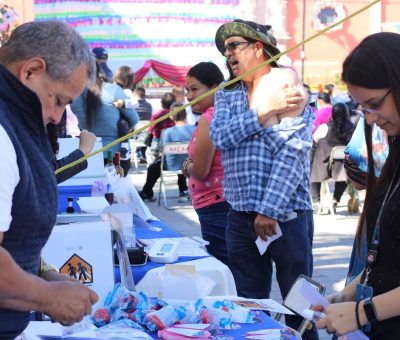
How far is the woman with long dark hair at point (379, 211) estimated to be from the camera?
1.92 metres

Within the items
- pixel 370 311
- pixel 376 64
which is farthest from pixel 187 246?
pixel 376 64

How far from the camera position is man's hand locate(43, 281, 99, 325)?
1.64 metres

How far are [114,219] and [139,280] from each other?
0.32 metres

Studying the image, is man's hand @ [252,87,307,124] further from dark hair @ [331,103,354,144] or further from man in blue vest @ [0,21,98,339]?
dark hair @ [331,103,354,144]

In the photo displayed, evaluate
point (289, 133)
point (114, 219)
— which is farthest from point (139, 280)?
point (289, 133)

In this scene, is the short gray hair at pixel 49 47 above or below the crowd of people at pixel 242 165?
above

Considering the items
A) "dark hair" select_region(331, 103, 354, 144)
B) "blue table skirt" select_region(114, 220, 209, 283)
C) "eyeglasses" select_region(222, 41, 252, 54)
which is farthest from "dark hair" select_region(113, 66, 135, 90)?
"eyeglasses" select_region(222, 41, 252, 54)

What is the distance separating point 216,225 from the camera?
12.9 feet

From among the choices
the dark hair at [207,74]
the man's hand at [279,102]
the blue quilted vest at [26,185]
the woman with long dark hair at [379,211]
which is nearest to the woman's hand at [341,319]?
the woman with long dark hair at [379,211]

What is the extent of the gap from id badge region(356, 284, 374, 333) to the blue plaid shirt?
95 centimetres

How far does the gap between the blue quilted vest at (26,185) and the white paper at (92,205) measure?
1670 mm

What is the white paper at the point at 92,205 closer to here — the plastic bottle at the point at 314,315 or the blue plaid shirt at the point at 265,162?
the blue plaid shirt at the point at 265,162

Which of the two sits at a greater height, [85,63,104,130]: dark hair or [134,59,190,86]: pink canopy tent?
[85,63,104,130]: dark hair

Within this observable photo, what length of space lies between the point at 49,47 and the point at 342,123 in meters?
7.83
